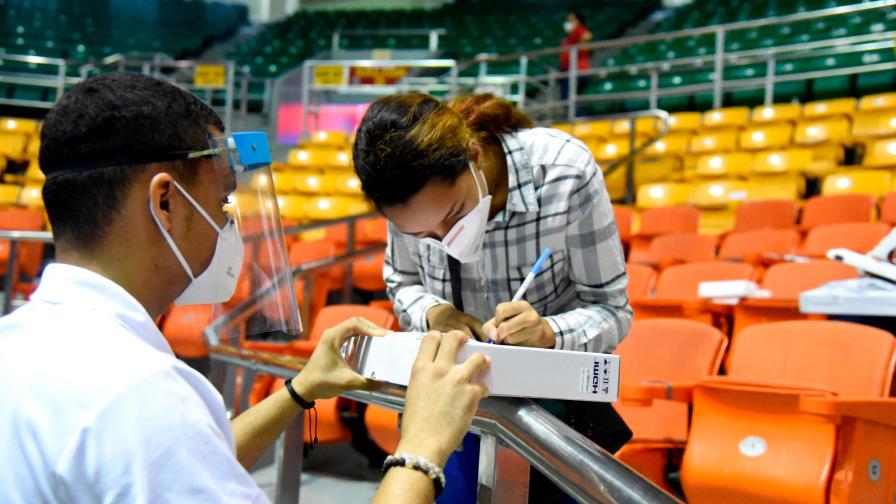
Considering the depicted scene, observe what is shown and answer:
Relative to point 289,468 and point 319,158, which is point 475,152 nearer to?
point 289,468

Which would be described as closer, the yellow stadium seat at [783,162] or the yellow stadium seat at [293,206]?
the yellow stadium seat at [783,162]

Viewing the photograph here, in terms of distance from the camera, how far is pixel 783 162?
5625 mm

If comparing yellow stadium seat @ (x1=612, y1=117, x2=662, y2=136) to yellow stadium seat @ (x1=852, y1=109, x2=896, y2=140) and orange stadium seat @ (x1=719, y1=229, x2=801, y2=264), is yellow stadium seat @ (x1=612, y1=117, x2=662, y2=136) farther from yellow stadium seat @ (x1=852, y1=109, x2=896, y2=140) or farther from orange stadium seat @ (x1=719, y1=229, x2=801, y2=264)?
orange stadium seat @ (x1=719, y1=229, x2=801, y2=264)

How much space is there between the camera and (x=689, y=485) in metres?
1.99

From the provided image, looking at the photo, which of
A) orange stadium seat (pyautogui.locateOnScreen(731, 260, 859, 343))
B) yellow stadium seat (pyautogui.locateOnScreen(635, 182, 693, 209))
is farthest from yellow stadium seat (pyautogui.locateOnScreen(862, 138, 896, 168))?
orange stadium seat (pyautogui.locateOnScreen(731, 260, 859, 343))

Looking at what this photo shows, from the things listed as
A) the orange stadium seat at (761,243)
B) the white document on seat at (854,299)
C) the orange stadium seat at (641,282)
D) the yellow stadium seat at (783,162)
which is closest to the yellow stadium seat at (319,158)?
the yellow stadium seat at (783,162)

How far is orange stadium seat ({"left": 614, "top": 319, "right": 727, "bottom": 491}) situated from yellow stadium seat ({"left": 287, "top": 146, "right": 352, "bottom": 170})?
225 inches

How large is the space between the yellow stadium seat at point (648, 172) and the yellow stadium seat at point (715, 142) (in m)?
0.20

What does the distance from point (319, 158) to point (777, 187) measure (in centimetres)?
441

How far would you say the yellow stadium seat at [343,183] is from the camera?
7.32 meters

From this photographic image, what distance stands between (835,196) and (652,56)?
4903 mm

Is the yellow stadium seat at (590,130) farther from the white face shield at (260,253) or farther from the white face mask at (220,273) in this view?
the white face mask at (220,273)

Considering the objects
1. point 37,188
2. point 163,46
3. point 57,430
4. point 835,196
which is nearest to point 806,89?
point 835,196

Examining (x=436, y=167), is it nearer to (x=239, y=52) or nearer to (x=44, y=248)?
(x=44, y=248)
